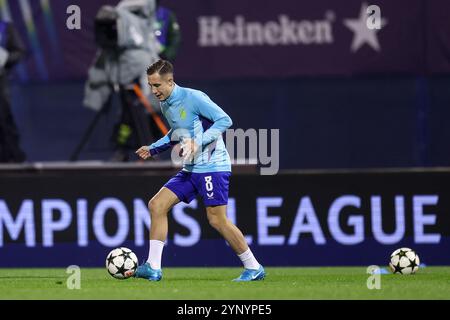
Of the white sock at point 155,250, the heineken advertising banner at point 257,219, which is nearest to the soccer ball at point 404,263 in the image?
the heineken advertising banner at point 257,219

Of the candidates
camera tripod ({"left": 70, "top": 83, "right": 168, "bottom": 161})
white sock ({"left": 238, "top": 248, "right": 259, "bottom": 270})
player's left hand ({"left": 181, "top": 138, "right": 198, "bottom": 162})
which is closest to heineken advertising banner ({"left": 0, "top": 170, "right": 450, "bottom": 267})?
camera tripod ({"left": 70, "top": 83, "right": 168, "bottom": 161})

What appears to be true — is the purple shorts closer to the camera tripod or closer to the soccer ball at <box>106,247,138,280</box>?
the soccer ball at <box>106,247,138,280</box>

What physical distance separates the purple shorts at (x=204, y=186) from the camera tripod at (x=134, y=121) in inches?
180

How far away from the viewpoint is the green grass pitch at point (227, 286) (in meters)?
9.81

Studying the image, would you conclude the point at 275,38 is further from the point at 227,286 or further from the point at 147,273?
the point at 227,286

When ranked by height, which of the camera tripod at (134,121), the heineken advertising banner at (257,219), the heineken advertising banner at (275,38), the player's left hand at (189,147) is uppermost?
the heineken advertising banner at (275,38)

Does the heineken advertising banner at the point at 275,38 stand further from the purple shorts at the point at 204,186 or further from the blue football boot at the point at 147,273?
the blue football boot at the point at 147,273

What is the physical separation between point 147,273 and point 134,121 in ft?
16.0

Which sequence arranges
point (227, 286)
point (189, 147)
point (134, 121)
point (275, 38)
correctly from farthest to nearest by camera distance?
point (275, 38) < point (134, 121) < point (189, 147) < point (227, 286)

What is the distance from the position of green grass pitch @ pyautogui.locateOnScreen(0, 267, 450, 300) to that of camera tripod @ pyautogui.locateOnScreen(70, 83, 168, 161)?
110 inches

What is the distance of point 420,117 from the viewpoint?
660 inches

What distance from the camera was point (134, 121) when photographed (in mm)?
16047

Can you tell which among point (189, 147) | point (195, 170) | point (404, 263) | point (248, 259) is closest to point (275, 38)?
point (404, 263)
